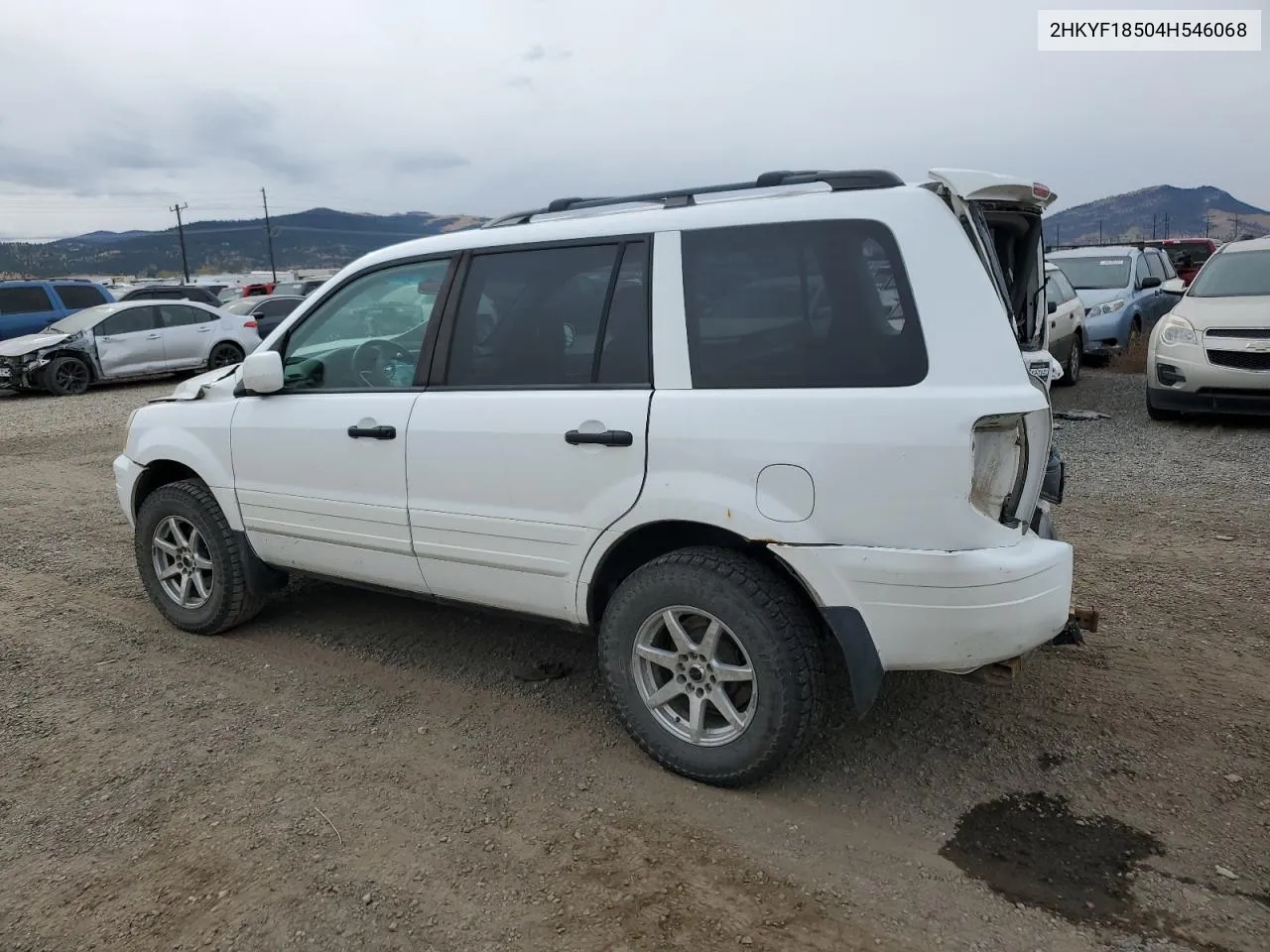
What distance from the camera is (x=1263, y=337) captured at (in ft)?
27.0

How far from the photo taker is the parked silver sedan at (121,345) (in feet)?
48.6

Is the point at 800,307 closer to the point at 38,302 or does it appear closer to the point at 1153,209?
the point at 38,302

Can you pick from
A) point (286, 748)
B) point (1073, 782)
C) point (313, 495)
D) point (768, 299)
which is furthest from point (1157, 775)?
point (313, 495)

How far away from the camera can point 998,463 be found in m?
2.77

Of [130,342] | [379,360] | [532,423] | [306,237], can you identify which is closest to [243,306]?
[130,342]

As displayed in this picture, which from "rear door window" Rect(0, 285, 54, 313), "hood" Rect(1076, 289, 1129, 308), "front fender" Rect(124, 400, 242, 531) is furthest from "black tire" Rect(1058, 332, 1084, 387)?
"rear door window" Rect(0, 285, 54, 313)

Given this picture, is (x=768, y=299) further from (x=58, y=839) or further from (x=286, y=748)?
(x=58, y=839)

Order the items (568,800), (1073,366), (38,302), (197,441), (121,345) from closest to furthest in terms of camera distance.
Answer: (568,800) < (197,441) < (1073,366) < (121,345) < (38,302)

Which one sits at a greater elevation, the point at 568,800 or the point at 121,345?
the point at 121,345

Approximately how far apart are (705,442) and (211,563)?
9.12 ft

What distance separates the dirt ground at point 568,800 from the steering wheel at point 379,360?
1299 millimetres

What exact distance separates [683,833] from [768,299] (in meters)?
1.73

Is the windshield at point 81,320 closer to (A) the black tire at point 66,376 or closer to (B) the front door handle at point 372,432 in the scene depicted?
(A) the black tire at point 66,376

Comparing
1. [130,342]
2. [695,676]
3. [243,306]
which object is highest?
[243,306]
